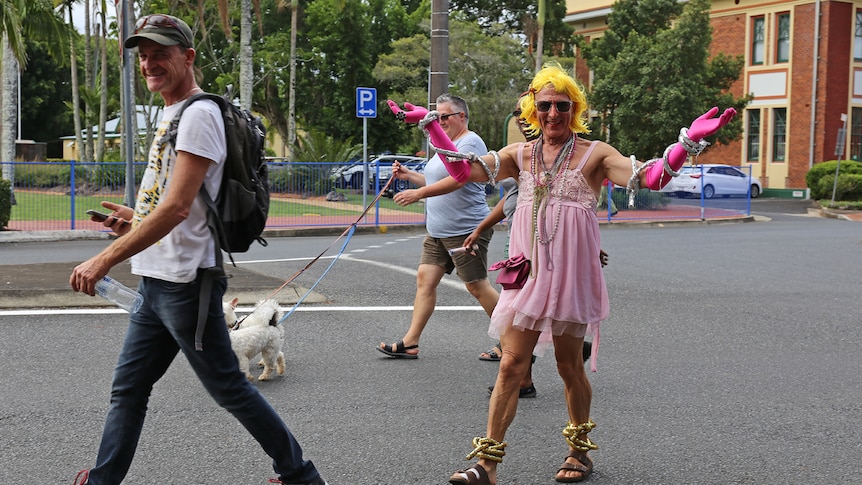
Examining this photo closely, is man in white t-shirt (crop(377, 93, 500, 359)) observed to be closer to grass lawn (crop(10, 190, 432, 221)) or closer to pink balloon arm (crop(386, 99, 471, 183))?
pink balloon arm (crop(386, 99, 471, 183))

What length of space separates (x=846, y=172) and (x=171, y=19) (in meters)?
32.5

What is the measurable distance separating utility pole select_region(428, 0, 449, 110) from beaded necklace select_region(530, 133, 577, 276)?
432 inches

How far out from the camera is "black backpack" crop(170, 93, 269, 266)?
3.59 metres

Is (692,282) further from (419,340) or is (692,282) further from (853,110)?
(853,110)

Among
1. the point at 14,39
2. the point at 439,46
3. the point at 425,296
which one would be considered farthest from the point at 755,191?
the point at 425,296

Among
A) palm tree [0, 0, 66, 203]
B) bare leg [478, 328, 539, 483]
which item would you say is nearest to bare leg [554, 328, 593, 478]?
bare leg [478, 328, 539, 483]

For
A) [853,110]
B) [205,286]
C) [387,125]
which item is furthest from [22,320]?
[853,110]

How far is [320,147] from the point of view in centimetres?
3212

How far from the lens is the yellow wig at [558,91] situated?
14.5 ft

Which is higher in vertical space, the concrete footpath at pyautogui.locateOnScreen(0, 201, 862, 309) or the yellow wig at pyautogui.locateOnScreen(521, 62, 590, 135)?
the yellow wig at pyautogui.locateOnScreen(521, 62, 590, 135)

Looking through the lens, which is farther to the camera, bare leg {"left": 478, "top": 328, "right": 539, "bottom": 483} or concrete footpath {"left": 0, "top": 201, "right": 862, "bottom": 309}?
concrete footpath {"left": 0, "top": 201, "right": 862, "bottom": 309}

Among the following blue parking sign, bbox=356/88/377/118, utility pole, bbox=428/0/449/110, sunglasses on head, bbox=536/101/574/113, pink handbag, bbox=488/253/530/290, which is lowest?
pink handbag, bbox=488/253/530/290

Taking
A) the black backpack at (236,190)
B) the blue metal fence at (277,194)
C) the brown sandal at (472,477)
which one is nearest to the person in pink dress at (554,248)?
the brown sandal at (472,477)

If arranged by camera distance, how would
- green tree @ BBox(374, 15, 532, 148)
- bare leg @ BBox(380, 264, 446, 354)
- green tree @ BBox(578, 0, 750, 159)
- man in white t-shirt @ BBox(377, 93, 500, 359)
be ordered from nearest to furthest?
1. man in white t-shirt @ BBox(377, 93, 500, 359)
2. bare leg @ BBox(380, 264, 446, 354)
3. green tree @ BBox(578, 0, 750, 159)
4. green tree @ BBox(374, 15, 532, 148)
